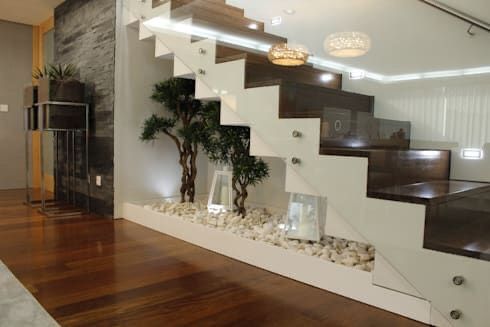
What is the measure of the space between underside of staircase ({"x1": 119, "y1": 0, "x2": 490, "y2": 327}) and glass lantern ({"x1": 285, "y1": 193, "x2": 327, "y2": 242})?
498 mm

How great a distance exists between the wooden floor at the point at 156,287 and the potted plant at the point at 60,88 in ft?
4.41

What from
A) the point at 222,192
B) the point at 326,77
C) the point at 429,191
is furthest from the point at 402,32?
the point at 222,192

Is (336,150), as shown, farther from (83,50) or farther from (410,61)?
(83,50)

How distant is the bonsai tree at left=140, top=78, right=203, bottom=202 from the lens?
11.5 feet

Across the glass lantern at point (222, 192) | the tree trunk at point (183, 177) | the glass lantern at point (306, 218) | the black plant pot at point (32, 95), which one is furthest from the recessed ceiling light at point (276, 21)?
the black plant pot at point (32, 95)

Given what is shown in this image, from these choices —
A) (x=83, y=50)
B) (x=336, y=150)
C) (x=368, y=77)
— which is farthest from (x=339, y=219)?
(x=83, y=50)

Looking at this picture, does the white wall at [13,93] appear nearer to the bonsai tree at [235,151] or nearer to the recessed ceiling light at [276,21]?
the bonsai tree at [235,151]

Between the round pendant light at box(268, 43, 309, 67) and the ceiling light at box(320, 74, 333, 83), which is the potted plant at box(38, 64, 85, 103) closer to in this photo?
the round pendant light at box(268, 43, 309, 67)

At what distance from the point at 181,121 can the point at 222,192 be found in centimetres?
96

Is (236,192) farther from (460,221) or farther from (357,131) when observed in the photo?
(460,221)

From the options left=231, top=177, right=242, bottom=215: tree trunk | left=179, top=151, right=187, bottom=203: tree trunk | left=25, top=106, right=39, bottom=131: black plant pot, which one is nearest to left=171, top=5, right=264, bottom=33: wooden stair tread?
left=231, top=177, right=242, bottom=215: tree trunk

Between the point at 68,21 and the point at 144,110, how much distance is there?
5.18 ft

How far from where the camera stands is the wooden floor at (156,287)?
1.71 metres

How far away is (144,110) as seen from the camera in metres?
3.71
